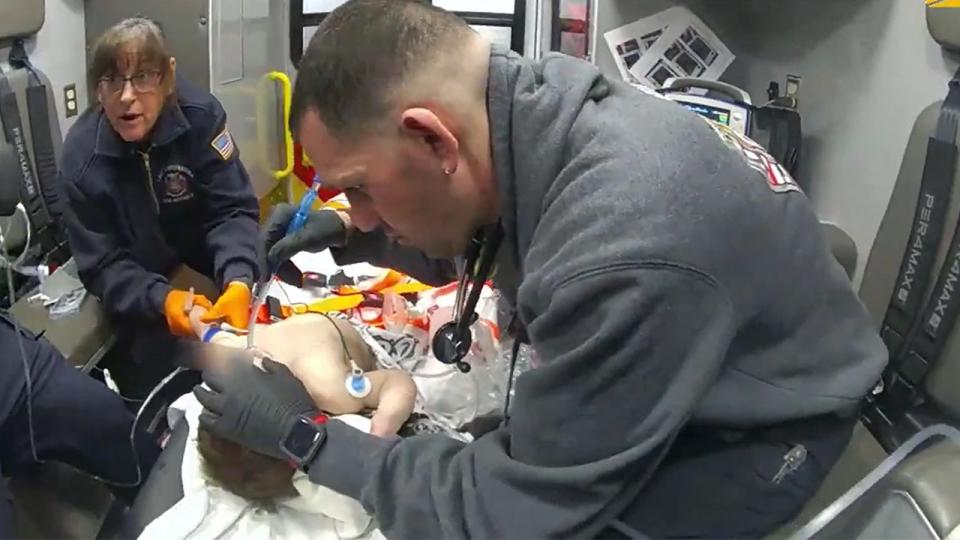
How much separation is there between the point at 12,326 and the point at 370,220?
3.85 ft

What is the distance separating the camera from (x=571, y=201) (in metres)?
0.97

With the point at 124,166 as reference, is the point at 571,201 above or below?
above

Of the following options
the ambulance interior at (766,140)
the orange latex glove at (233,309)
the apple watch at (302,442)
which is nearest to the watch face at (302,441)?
the apple watch at (302,442)

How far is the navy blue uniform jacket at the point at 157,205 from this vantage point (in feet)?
7.24

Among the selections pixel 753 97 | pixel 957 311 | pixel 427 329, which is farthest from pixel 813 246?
pixel 753 97

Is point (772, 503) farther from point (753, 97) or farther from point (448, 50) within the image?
point (753, 97)

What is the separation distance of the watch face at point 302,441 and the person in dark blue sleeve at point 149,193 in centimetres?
86

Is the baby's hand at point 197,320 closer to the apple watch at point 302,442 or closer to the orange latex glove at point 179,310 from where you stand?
the orange latex glove at point 179,310

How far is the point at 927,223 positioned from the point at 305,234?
1.12 metres

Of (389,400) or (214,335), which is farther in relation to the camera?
(214,335)

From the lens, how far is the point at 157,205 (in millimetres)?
2318

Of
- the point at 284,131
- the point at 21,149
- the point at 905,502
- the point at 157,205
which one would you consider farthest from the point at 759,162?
the point at 284,131

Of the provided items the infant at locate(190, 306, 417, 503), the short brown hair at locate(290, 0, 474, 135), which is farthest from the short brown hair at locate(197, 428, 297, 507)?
the short brown hair at locate(290, 0, 474, 135)

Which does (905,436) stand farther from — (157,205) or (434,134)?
(157,205)
